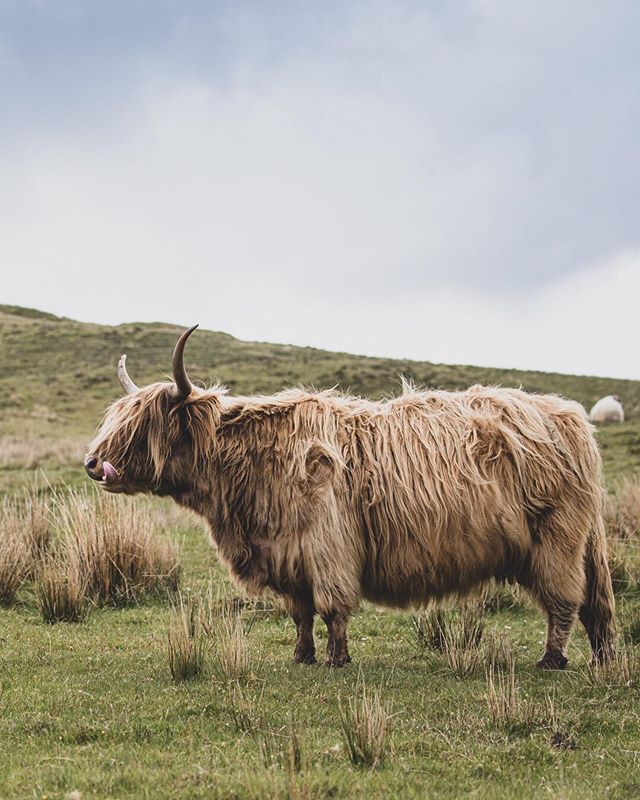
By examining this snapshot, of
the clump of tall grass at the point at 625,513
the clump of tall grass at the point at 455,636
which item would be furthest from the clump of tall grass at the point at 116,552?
the clump of tall grass at the point at 625,513

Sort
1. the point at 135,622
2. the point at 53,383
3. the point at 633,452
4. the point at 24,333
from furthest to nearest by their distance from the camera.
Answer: the point at 24,333 → the point at 53,383 → the point at 633,452 → the point at 135,622

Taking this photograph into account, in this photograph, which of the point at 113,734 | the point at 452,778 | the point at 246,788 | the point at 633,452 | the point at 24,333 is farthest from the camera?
the point at 24,333

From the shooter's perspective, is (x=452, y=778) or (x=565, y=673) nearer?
(x=452, y=778)

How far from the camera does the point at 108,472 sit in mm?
5805

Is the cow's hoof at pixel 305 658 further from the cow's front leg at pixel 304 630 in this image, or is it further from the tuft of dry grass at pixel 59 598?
the tuft of dry grass at pixel 59 598

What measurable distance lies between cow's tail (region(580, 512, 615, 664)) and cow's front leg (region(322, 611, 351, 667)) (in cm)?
164

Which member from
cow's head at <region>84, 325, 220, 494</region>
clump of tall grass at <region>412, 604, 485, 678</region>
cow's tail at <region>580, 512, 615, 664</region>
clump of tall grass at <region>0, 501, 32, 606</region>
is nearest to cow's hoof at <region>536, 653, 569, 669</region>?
cow's tail at <region>580, 512, 615, 664</region>

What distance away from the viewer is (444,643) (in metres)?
6.11

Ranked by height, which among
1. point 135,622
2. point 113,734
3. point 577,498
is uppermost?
point 577,498

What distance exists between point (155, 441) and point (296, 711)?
7.15ft

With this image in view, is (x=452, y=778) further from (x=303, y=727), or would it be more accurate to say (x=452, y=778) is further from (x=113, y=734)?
(x=113, y=734)

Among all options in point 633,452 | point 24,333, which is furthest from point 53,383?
point 633,452

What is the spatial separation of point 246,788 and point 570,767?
4.61ft

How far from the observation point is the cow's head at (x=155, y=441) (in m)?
5.90
